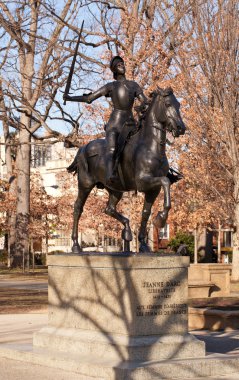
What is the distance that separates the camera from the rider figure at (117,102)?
1286 cm

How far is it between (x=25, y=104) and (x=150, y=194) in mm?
23913

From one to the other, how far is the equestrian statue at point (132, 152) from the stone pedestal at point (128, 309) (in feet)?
2.95

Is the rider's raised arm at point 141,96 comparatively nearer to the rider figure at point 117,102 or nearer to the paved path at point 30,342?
the rider figure at point 117,102

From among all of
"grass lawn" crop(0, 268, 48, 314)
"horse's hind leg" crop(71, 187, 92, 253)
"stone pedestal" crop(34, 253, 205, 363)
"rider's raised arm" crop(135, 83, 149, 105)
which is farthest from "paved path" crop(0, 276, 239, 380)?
"rider's raised arm" crop(135, 83, 149, 105)

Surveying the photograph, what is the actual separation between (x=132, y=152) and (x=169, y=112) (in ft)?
3.06

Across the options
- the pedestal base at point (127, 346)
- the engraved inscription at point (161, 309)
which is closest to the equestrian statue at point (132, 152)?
the engraved inscription at point (161, 309)

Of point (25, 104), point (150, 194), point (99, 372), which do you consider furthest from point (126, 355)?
point (25, 104)

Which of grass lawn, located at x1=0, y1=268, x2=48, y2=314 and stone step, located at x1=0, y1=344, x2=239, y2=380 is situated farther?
grass lawn, located at x1=0, y1=268, x2=48, y2=314

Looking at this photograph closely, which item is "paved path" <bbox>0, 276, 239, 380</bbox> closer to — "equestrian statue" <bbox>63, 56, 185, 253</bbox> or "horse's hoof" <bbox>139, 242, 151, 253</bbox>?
"horse's hoof" <bbox>139, 242, 151, 253</bbox>

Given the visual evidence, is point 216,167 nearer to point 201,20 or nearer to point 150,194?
point 201,20

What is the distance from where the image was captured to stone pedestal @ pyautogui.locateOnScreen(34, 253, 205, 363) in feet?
37.5

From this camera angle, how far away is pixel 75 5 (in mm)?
38219

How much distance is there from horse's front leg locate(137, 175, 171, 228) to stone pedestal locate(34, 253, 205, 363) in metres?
0.58

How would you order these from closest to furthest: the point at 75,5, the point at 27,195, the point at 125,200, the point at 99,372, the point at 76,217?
the point at 99,372, the point at 76,217, the point at 125,200, the point at 75,5, the point at 27,195
